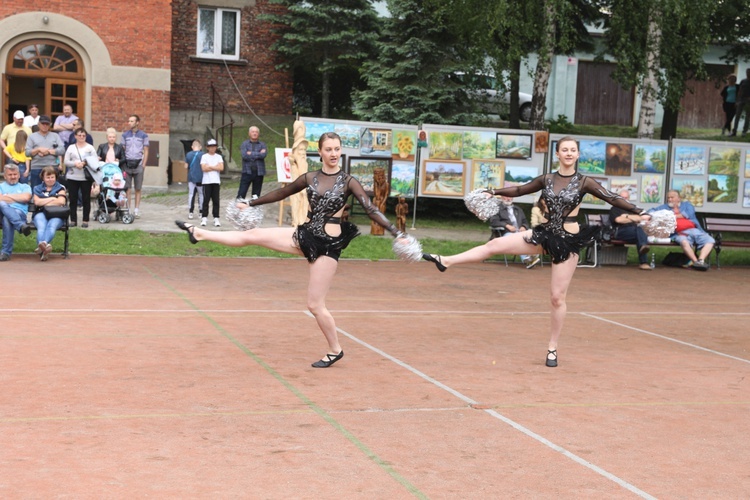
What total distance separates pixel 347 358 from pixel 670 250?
14153 millimetres

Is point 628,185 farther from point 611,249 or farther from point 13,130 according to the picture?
point 13,130

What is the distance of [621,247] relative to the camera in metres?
19.8

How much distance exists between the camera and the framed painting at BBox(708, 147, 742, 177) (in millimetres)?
22297

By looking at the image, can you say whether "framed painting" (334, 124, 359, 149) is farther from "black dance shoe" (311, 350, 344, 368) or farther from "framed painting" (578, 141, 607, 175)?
"black dance shoe" (311, 350, 344, 368)

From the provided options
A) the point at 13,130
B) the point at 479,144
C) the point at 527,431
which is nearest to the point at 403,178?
the point at 479,144

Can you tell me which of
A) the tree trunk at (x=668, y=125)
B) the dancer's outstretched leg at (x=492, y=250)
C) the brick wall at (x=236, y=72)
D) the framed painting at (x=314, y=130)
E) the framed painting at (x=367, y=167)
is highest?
the brick wall at (x=236, y=72)

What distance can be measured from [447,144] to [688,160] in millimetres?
5373

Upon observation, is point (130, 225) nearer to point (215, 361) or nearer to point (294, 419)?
point (215, 361)

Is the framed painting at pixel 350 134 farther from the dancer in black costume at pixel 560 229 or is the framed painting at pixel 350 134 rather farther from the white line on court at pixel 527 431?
the dancer in black costume at pixel 560 229

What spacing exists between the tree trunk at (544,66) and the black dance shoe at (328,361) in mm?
14436

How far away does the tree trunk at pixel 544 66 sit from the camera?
22.6 m

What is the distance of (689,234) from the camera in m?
19.8

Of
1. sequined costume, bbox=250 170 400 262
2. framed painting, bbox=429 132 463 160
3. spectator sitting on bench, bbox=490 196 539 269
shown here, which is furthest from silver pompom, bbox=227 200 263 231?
framed painting, bbox=429 132 463 160

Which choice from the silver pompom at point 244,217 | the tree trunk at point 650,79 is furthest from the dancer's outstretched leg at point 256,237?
the tree trunk at point 650,79
